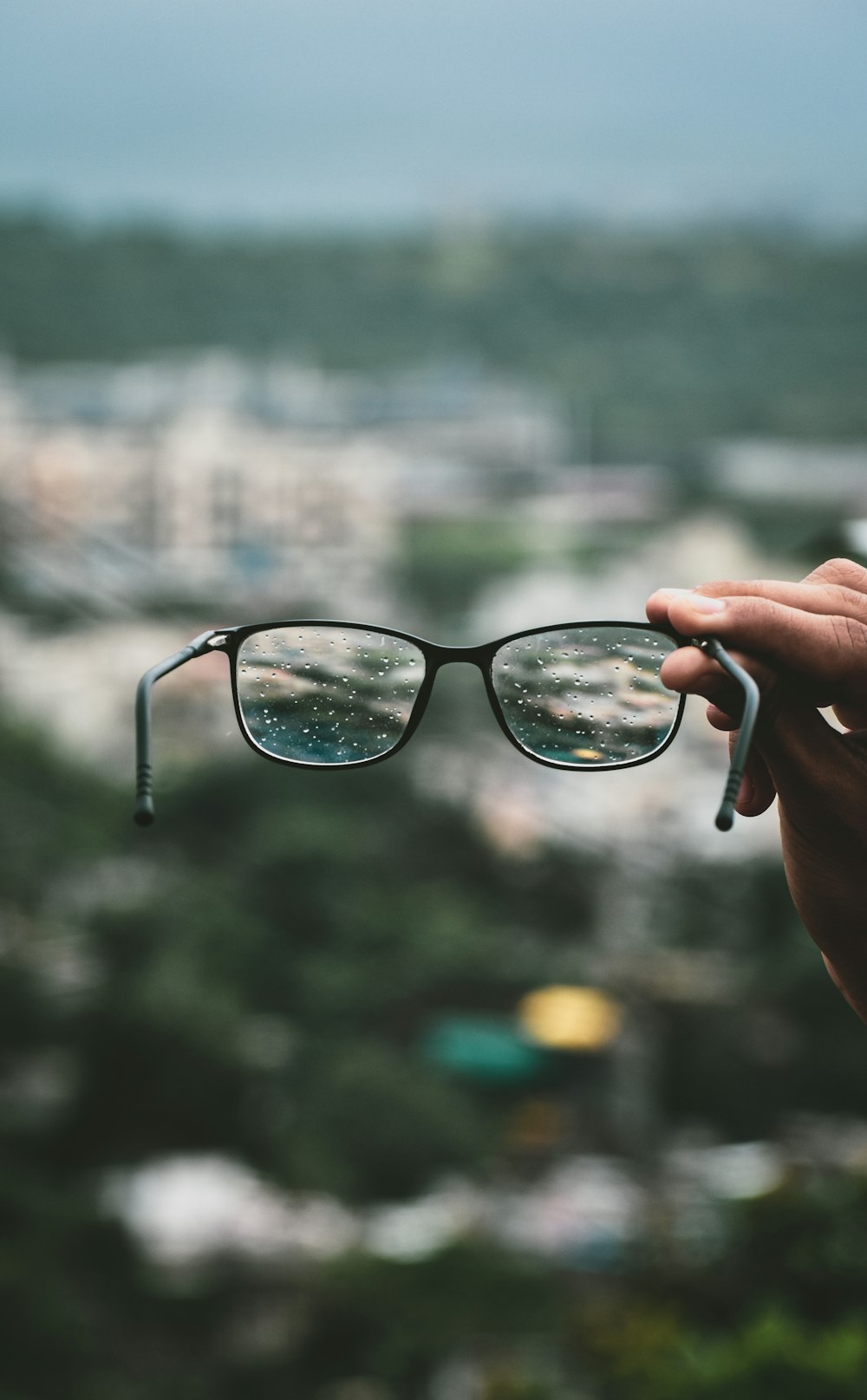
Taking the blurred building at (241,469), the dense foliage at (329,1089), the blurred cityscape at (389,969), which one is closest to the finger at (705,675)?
the blurred cityscape at (389,969)

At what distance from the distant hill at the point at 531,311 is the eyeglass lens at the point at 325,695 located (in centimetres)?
2376

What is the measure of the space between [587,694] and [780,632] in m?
0.08

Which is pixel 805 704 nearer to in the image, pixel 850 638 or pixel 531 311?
pixel 850 638

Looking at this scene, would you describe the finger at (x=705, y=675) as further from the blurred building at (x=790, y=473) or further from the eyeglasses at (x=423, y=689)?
the blurred building at (x=790, y=473)

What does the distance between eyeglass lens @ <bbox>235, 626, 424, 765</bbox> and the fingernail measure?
12cm

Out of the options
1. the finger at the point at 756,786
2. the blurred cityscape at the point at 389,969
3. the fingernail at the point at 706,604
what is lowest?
the blurred cityscape at the point at 389,969

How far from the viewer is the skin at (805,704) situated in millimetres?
427

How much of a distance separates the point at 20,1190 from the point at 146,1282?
146 cm

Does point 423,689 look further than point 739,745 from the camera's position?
Yes

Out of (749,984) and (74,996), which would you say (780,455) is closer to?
(749,984)

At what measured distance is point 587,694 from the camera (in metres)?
0.49

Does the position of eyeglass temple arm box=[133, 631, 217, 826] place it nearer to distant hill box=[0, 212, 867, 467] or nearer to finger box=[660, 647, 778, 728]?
finger box=[660, 647, 778, 728]

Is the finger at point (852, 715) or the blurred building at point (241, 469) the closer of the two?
the finger at point (852, 715)

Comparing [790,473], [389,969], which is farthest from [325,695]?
[790,473]
